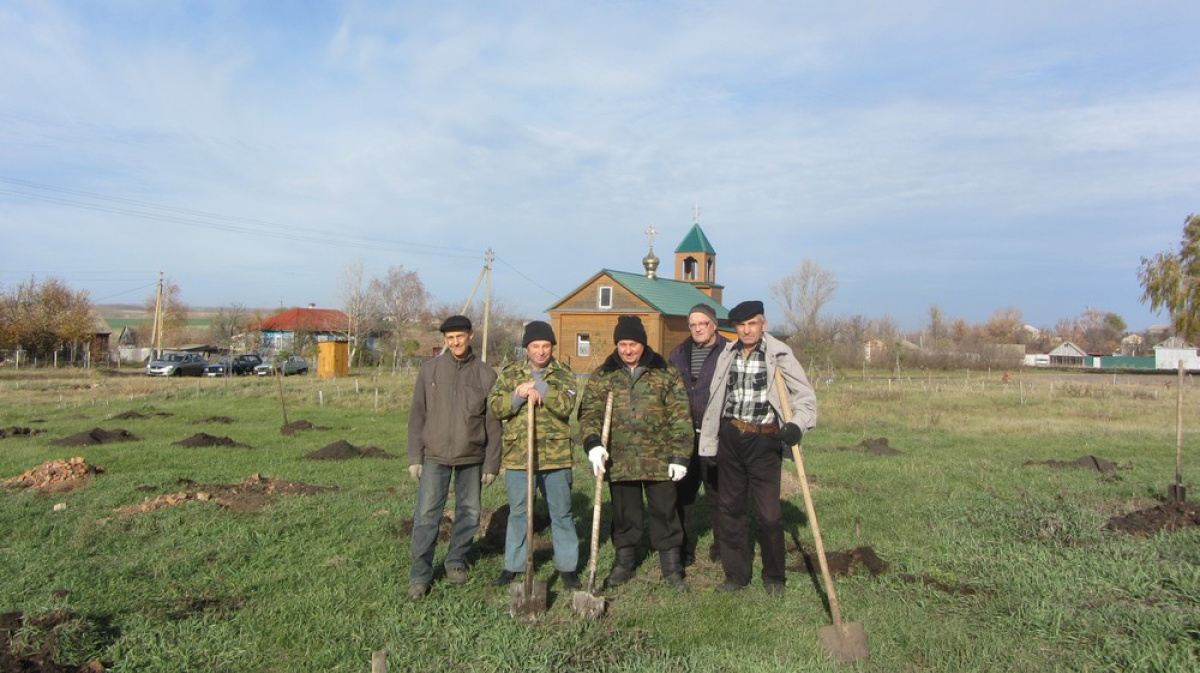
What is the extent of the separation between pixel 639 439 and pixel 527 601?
1.34m

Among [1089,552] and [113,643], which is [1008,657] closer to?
[1089,552]

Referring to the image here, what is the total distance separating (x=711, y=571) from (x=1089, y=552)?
2850 millimetres

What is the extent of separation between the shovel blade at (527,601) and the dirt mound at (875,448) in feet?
30.3

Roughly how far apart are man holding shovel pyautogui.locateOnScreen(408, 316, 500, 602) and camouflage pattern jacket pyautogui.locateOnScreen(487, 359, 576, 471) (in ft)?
0.65

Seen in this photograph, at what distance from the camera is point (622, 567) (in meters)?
5.65

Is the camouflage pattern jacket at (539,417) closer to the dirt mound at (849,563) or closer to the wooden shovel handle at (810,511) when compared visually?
the wooden shovel handle at (810,511)

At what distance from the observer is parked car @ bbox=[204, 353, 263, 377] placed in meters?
41.3

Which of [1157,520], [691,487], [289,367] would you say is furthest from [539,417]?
[289,367]

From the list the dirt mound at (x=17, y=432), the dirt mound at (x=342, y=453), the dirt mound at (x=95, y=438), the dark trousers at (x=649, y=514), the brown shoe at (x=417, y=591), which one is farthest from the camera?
the dirt mound at (x=17, y=432)

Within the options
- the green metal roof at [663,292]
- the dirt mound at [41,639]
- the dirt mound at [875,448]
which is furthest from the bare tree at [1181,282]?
the dirt mound at [41,639]

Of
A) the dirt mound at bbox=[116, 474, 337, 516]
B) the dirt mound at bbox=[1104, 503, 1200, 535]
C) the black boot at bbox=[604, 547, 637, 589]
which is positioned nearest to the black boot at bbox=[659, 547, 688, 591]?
the black boot at bbox=[604, 547, 637, 589]

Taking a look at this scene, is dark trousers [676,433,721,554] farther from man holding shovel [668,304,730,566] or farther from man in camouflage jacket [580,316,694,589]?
man in camouflage jacket [580,316,694,589]

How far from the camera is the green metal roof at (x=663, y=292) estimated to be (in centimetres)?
4184

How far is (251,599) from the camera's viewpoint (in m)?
5.10
